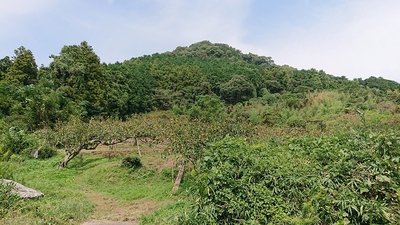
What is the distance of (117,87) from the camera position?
29062 millimetres

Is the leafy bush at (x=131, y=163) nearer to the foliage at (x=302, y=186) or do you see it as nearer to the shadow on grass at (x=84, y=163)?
the shadow on grass at (x=84, y=163)

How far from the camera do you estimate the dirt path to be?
19.2 feet

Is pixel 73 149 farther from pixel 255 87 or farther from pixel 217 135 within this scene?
pixel 255 87

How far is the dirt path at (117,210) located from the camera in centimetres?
585

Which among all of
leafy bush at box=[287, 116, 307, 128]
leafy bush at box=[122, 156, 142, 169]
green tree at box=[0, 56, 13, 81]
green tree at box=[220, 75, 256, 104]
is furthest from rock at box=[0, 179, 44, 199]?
green tree at box=[220, 75, 256, 104]

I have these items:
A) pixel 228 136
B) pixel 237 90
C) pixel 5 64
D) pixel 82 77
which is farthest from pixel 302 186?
pixel 237 90

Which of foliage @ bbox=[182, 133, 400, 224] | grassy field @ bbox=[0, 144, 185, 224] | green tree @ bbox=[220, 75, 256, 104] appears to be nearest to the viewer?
foliage @ bbox=[182, 133, 400, 224]

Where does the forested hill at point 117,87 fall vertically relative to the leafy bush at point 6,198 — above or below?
above

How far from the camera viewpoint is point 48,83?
21734 millimetres

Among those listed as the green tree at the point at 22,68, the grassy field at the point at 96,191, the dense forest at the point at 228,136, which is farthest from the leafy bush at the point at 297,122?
the green tree at the point at 22,68

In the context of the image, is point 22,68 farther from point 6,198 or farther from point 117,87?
point 6,198

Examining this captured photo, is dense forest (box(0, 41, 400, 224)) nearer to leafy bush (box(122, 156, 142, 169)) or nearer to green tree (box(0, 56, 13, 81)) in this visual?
green tree (box(0, 56, 13, 81))

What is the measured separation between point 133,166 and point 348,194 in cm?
797

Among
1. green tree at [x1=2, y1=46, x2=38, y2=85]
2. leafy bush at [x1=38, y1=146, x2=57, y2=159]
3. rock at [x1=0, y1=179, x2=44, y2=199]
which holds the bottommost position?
leafy bush at [x1=38, y1=146, x2=57, y2=159]
